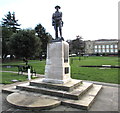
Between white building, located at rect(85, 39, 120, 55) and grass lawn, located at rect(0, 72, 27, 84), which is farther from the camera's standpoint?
white building, located at rect(85, 39, 120, 55)

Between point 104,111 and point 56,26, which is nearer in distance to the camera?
point 104,111

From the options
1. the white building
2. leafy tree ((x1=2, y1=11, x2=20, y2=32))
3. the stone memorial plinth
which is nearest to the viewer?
the stone memorial plinth

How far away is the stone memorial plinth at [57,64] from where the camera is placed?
20.7ft

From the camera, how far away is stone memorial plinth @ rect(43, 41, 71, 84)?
6.30 m

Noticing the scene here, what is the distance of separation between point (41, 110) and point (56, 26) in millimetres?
4683

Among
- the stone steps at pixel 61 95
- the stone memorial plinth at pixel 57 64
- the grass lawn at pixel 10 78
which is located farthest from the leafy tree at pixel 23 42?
the stone steps at pixel 61 95

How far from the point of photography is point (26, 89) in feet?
20.1

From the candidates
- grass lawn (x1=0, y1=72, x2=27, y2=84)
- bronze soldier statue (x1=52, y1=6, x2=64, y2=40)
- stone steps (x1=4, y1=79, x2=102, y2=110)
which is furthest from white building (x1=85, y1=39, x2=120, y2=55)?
stone steps (x1=4, y1=79, x2=102, y2=110)

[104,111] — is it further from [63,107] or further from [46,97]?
[46,97]

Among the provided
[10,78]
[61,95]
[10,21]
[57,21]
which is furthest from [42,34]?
[61,95]

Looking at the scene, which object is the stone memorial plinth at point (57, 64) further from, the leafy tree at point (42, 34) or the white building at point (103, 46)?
the white building at point (103, 46)

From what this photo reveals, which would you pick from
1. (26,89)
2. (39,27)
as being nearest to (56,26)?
(26,89)

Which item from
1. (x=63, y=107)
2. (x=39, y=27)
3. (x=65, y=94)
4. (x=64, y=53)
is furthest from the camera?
(x=39, y=27)

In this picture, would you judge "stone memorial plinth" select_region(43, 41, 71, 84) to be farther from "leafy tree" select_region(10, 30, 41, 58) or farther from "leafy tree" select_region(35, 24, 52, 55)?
"leafy tree" select_region(35, 24, 52, 55)
